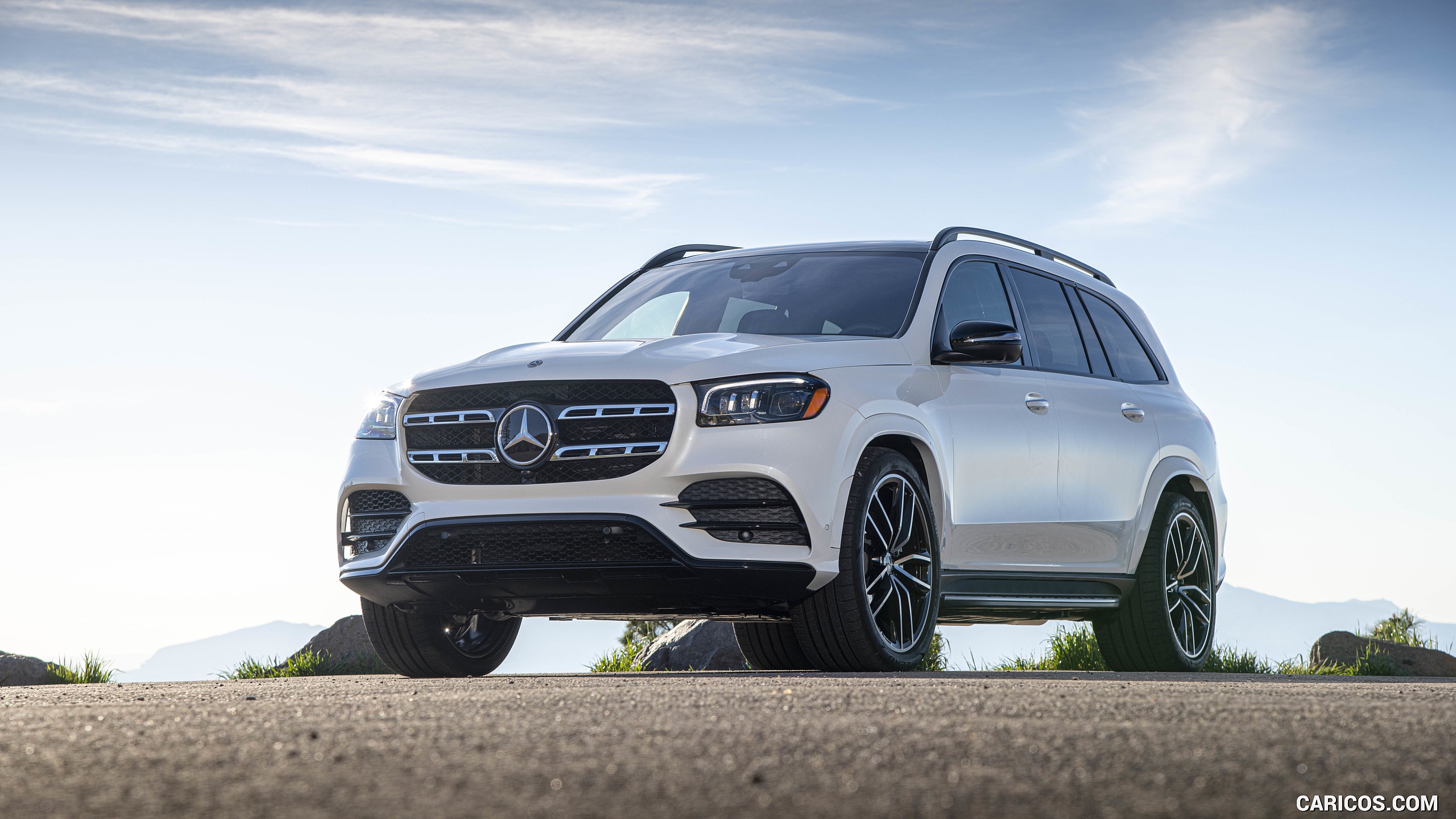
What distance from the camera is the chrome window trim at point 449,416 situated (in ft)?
21.5

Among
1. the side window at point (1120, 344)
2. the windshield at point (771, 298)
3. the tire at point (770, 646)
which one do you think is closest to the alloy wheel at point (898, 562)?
the tire at point (770, 646)

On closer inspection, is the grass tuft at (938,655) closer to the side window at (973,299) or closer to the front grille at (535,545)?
the side window at (973,299)

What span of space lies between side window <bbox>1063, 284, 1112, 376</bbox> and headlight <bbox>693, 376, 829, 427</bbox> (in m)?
2.99

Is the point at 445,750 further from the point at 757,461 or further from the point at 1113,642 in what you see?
the point at 1113,642

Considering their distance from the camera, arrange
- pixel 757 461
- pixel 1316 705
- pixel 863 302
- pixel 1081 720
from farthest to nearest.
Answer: pixel 863 302, pixel 757 461, pixel 1316 705, pixel 1081 720

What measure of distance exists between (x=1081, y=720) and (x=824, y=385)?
251 centimetres

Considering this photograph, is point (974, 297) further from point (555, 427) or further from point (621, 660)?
point (621, 660)

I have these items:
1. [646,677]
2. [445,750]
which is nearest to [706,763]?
[445,750]

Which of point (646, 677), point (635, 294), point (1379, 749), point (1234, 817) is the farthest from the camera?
point (635, 294)

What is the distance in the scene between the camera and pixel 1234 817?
2773mm

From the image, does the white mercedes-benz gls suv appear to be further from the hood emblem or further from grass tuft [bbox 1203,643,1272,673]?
grass tuft [bbox 1203,643,1272,673]

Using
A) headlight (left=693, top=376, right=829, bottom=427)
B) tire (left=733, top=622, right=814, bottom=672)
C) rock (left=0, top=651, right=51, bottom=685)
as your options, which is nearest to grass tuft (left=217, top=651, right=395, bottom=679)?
rock (left=0, top=651, right=51, bottom=685)

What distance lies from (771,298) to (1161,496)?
9.01 ft

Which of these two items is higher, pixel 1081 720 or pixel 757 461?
pixel 757 461
